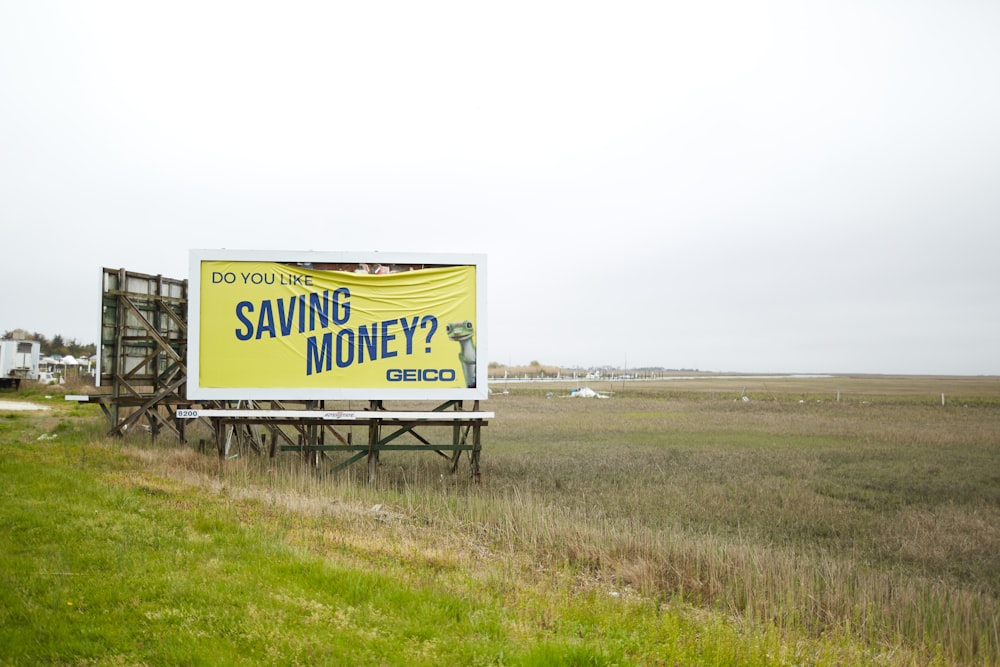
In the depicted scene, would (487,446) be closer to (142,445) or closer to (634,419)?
(142,445)

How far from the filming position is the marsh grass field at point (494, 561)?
209 inches

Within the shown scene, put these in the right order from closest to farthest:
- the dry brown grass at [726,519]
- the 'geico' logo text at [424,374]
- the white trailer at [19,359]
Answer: the dry brown grass at [726,519], the 'geico' logo text at [424,374], the white trailer at [19,359]

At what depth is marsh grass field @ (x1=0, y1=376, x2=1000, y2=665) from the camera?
532 centimetres

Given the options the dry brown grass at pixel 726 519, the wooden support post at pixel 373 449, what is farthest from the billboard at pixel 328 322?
the dry brown grass at pixel 726 519

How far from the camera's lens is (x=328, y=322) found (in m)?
15.6

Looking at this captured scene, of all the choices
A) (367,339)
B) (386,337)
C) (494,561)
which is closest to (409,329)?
(386,337)

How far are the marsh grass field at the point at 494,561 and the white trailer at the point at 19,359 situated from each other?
3503cm

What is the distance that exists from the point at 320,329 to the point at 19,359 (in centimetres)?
4354

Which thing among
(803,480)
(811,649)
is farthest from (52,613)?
(803,480)

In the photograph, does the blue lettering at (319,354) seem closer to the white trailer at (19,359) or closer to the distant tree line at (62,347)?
the white trailer at (19,359)

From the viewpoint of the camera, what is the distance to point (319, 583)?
256 inches

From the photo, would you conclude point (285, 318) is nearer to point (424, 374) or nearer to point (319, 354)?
point (319, 354)

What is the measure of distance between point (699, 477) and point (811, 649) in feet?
33.7

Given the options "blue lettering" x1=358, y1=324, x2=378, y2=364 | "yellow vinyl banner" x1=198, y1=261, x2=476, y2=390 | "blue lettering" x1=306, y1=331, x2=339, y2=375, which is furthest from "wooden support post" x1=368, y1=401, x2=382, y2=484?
"blue lettering" x1=306, y1=331, x2=339, y2=375
